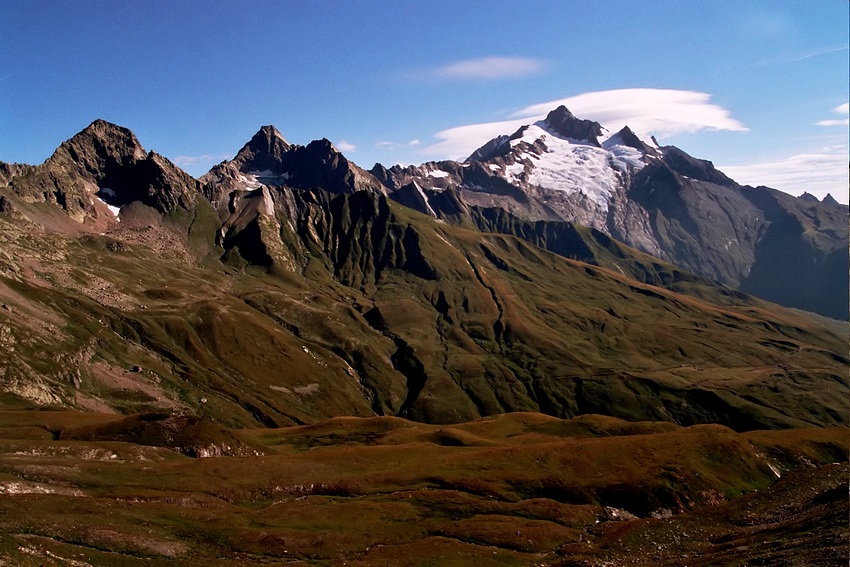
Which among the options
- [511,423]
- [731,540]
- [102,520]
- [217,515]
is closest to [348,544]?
[217,515]

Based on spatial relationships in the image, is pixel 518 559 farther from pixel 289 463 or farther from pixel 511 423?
pixel 511 423

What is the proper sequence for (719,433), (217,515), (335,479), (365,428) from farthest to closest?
(365,428) → (719,433) → (335,479) → (217,515)

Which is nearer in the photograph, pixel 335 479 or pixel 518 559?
pixel 518 559

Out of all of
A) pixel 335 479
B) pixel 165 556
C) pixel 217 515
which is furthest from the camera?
pixel 335 479

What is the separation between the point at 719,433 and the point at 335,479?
96.1 metres

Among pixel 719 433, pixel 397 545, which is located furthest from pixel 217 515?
pixel 719 433

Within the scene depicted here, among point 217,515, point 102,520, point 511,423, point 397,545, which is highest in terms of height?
point 102,520

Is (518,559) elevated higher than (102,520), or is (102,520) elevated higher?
(102,520)

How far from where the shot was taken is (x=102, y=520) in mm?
72312

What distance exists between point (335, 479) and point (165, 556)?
4626 cm

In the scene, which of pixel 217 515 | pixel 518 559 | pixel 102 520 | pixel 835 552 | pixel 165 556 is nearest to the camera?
pixel 835 552

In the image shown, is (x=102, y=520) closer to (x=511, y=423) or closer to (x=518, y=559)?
(x=518, y=559)

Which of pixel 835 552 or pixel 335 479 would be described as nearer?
pixel 835 552

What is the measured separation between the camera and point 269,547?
75.4m
